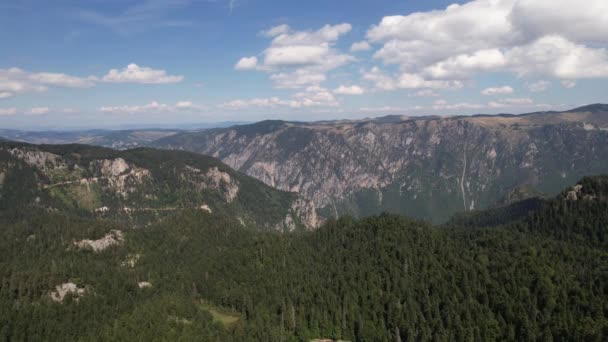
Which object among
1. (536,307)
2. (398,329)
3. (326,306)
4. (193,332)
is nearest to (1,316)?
(193,332)

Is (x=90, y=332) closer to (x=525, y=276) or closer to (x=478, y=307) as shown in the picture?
(x=478, y=307)

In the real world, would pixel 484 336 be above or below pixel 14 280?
below

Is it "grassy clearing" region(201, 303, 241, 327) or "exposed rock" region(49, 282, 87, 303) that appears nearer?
"grassy clearing" region(201, 303, 241, 327)

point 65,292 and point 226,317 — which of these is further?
point 226,317

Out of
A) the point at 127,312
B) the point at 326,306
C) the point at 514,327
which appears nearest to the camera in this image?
the point at 514,327

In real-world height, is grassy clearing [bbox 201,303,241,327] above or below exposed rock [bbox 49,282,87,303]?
below

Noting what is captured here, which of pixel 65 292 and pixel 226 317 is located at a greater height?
pixel 65 292

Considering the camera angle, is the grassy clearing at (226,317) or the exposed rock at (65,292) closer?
the grassy clearing at (226,317)

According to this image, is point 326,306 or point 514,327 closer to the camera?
point 514,327
